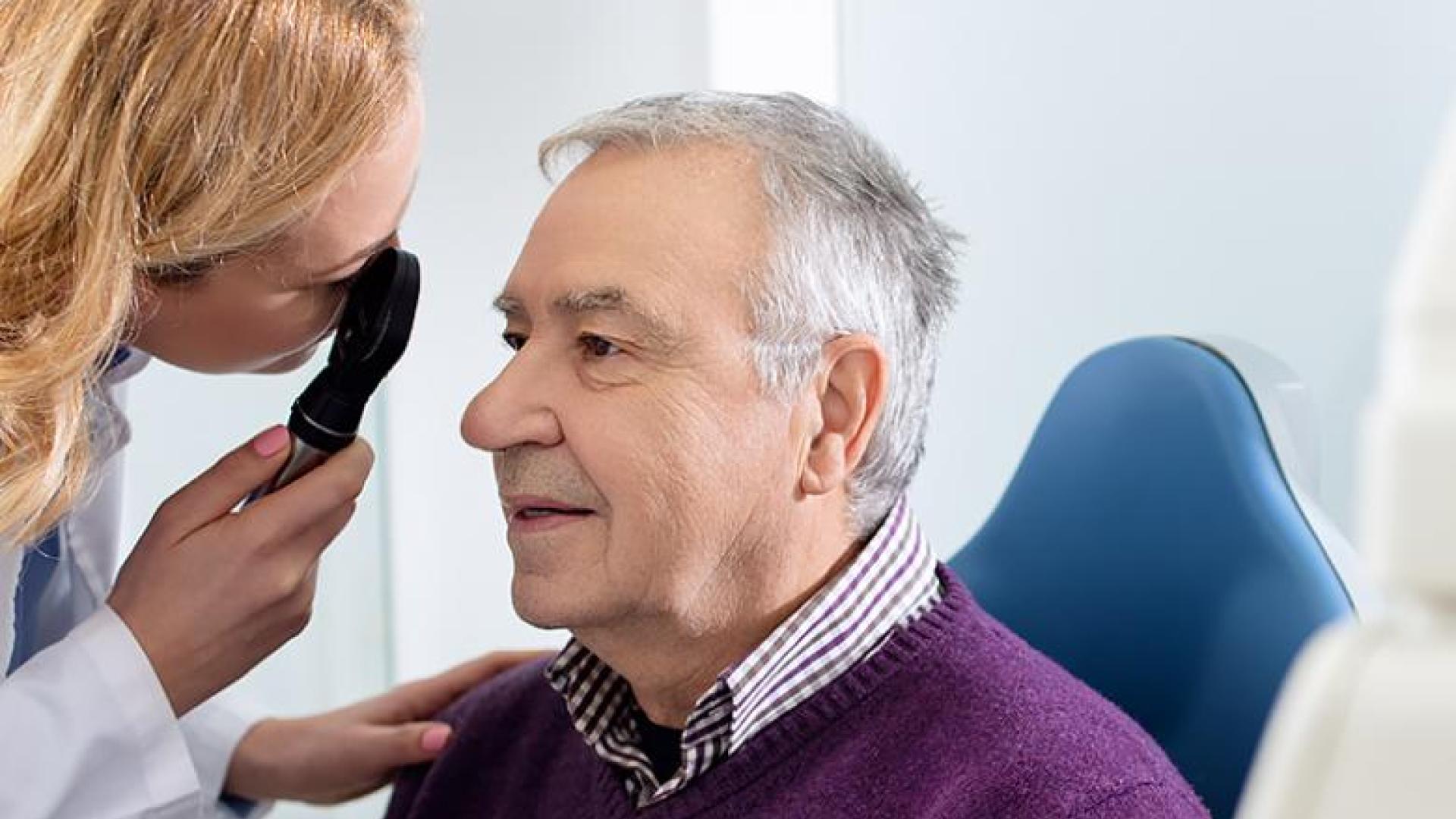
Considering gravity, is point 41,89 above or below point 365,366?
above

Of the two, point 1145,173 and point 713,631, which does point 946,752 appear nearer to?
point 713,631

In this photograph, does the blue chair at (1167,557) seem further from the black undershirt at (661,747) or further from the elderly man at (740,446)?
the black undershirt at (661,747)

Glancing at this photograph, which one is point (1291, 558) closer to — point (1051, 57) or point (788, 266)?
point (788, 266)

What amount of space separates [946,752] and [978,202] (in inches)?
45.9

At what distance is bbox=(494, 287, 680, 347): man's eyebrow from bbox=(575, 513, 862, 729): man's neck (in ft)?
0.57

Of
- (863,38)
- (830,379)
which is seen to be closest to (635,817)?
(830,379)

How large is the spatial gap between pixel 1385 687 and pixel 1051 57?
6.20 ft

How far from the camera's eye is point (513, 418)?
1.19 meters

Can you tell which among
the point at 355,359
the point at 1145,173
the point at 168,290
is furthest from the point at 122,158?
the point at 1145,173

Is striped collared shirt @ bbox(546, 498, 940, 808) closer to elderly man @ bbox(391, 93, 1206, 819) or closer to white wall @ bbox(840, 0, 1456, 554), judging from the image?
elderly man @ bbox(391, 93, 1206, 819)

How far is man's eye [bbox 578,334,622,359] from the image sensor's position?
1.19m

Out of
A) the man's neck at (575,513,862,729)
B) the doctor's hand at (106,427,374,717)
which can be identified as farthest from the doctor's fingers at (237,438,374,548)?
the man's neck at (575,513,862,729)

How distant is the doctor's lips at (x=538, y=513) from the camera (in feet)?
3.89

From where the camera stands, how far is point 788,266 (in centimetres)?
117
